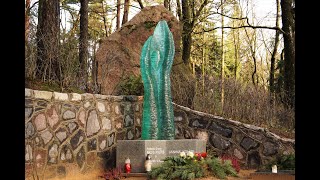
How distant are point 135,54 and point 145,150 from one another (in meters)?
5.10

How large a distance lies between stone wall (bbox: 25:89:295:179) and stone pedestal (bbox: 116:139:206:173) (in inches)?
18.0

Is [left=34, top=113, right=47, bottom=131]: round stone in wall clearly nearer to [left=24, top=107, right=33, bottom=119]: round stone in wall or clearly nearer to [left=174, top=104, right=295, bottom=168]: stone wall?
[left=24, top=107, right=33, bottom=119]: round stone in wall

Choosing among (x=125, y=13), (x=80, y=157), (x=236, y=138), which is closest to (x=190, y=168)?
(x=80, y=157)

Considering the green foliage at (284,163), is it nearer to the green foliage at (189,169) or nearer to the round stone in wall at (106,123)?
the green foliage at (189,169)

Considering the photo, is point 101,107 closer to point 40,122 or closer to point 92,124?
point 92,124

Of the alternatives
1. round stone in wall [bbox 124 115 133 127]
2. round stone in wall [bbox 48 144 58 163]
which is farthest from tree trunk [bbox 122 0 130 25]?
round stone in wall [bbox 48 144 58 163]

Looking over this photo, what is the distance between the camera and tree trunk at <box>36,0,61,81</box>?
30.3ft

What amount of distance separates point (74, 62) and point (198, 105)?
356 centimetres

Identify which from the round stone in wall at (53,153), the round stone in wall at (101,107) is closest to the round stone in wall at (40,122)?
the round stone in wall at (53,153)

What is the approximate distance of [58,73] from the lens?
9500 millimetres

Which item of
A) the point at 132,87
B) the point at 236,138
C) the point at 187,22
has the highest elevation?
the point at 187,22

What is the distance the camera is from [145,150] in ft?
30.8

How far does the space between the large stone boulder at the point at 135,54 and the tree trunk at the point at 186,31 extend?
6.73ft

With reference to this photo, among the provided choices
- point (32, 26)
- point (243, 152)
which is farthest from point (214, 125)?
point (32, 26)
